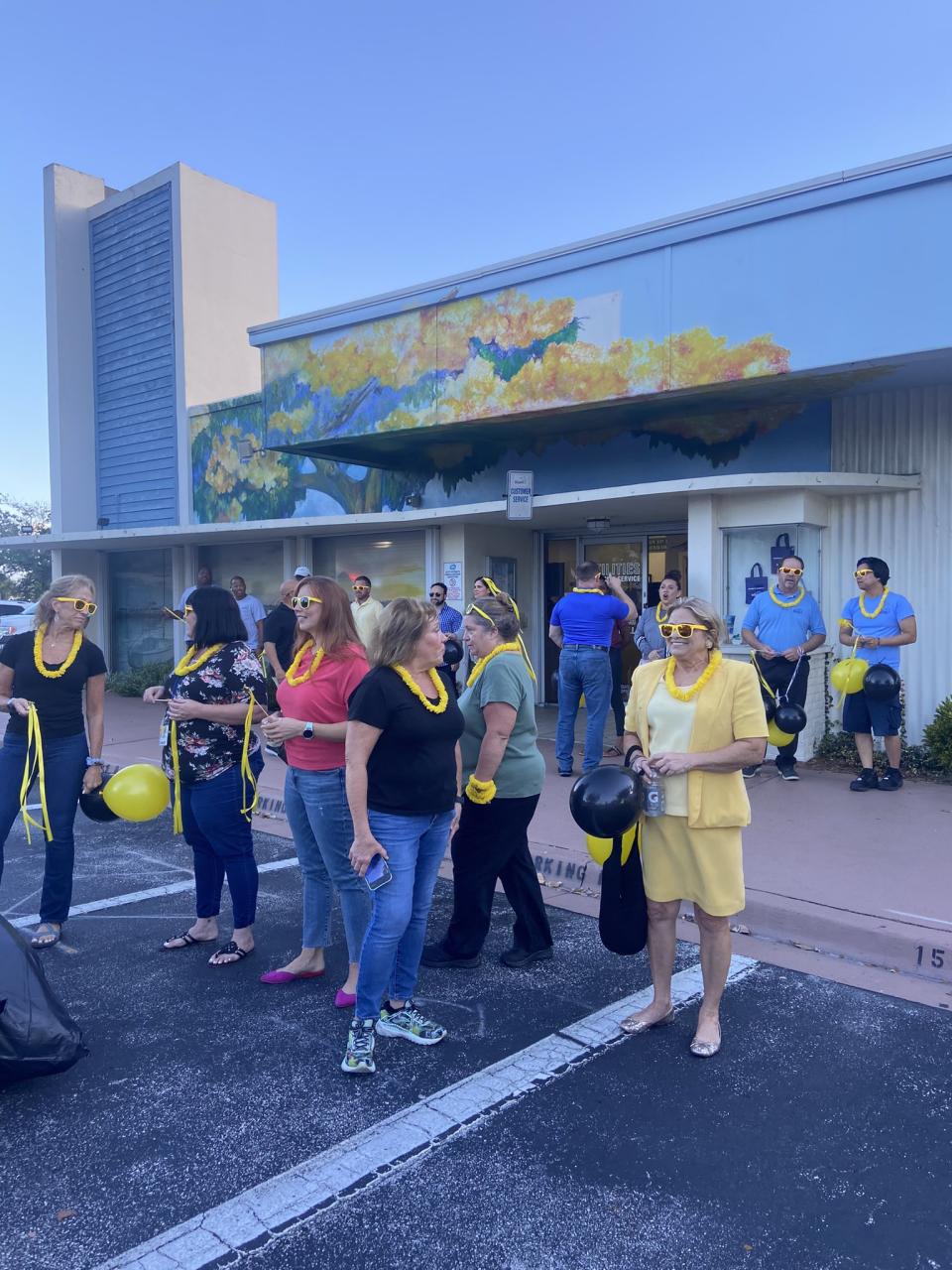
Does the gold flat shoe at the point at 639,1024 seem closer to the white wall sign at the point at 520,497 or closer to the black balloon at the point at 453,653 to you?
Answer: the black balloon at the point at 453,653

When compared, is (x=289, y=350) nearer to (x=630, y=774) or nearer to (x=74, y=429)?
(x=74, y=429)

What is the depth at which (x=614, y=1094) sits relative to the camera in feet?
11.3

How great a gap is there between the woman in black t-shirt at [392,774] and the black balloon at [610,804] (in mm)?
532

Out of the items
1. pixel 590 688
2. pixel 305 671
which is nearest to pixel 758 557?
pixel 590 688

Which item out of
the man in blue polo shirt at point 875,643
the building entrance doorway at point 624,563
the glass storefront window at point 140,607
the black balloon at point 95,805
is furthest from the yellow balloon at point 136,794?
the glass storefront window at point 140,607

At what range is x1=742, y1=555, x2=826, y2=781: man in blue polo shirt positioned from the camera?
8.09 m

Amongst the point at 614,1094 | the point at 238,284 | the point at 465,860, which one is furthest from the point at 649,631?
the point at 238,284

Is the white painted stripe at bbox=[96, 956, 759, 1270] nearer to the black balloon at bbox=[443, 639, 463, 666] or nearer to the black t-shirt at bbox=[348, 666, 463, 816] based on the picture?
the black t-shirt at bbox=[348, 666, 463, 816]

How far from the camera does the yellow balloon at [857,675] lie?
7.69 meters

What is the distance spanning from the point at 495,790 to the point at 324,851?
2.66ft

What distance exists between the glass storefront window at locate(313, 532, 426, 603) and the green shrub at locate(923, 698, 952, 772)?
21.4 ft

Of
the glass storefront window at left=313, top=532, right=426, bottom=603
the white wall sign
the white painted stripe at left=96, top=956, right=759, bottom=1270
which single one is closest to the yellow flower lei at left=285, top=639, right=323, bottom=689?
the white painted stripe at left=96, top=956, right=759, bottom=1270

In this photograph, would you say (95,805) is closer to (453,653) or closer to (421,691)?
(421,691)

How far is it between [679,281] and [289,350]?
550cm
